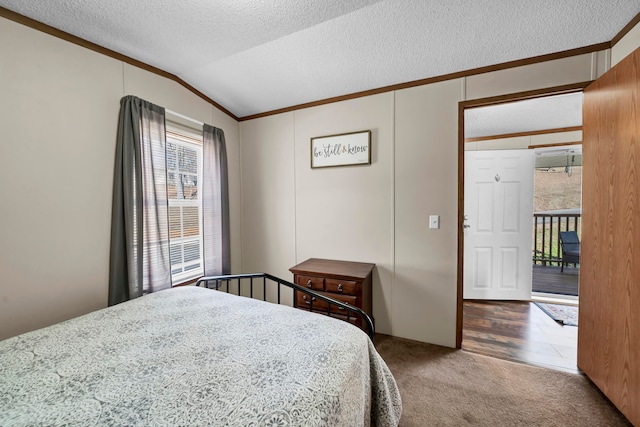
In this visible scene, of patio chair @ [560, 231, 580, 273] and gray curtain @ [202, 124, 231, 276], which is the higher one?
gray curtain @ [202, 124, 231, 276]

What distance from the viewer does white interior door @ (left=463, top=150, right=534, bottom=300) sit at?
125 inches

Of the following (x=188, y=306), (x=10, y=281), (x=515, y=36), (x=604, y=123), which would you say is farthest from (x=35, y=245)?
(x=604, y=123)

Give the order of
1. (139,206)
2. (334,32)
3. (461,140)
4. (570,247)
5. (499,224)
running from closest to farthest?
(334,32) → (139,206) → (461,140) → (499,224) → (570,247)

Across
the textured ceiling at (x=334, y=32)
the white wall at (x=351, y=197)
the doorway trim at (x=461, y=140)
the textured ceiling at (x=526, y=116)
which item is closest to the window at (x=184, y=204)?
the textured ceiling at (x=334, y=32)

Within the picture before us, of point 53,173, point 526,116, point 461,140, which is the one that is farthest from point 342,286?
point 526,116

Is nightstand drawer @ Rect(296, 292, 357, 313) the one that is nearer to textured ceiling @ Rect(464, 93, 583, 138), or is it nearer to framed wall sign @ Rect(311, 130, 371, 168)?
framed wall sign @ Rect(311, 130, 371, 168)

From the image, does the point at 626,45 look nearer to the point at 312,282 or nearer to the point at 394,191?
the point at 394,191

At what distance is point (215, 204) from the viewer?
2723mm

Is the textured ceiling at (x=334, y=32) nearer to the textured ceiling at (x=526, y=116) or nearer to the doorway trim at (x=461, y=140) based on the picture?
the doorway trim at (x=461, y=140)

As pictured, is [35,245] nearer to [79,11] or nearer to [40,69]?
[40,69]

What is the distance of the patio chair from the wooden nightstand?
4.07 metres

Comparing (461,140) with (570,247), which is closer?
(461,140)

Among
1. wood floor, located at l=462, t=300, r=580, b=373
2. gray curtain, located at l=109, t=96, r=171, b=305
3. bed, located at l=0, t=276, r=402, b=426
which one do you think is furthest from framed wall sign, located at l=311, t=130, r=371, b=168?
→ wood floor, located at l=462, t=300, r=580, b=373

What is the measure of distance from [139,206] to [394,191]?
84.0 inches
